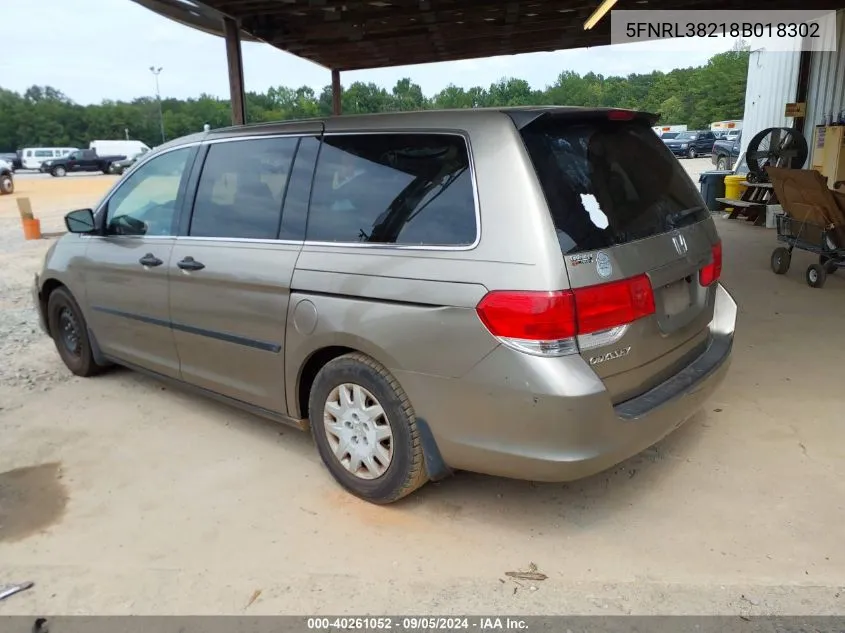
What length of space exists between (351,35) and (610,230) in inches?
291

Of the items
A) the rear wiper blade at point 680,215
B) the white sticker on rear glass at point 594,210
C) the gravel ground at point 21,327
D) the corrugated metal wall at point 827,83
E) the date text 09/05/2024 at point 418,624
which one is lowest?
the date text 09/05/2024 at point 418,624

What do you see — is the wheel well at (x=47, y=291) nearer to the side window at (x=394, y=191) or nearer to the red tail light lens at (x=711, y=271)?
the side window at (x=394, y=191)

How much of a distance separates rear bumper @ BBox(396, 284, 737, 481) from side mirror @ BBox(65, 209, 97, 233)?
2.92 m

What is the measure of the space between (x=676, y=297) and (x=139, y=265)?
3.18 meters

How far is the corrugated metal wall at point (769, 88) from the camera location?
1198 cm

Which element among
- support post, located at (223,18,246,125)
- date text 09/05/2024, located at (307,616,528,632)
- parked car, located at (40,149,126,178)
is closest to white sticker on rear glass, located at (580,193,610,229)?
date text 09/05/2024, located at (307,616,528,632)

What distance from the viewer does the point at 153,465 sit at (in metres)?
3.67

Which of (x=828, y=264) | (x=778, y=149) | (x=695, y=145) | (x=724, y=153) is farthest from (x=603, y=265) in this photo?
(x=695, y=145)

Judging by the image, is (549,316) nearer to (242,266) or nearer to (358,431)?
(358,431)

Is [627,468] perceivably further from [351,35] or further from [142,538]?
[351,35]

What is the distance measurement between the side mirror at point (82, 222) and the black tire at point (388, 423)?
2.39m

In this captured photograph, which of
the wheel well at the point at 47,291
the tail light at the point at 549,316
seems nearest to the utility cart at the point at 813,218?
the tail light at the point at 549,316

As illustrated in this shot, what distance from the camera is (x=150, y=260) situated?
3979mm

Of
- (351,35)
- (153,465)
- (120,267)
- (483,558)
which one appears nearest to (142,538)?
(153,465)
